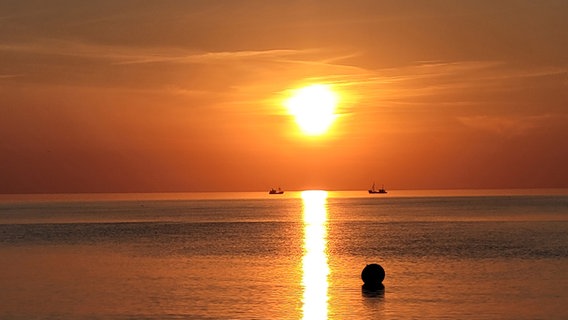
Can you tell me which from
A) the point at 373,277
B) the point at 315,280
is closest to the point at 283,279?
the point at 315,280

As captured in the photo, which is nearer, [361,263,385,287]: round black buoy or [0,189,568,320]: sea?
[0,189,568,320]: sea

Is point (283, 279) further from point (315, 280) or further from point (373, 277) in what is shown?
point (373, 277)

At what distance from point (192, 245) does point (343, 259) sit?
1307 inches

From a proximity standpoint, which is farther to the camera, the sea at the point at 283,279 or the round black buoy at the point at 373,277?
the round black buoy at the point at 373,277

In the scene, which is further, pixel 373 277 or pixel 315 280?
pixel 315 280

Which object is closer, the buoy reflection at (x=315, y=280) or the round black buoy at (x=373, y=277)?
the buoy reflection at (x=315, y=280)

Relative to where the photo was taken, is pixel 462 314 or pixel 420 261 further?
pixel 420 261

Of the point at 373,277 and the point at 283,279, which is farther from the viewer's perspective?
the point at 283,279

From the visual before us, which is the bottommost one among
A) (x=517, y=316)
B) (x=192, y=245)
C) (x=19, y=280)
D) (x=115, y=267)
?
(x=517, y=316)

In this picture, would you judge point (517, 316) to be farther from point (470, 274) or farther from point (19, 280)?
point (19, 280)

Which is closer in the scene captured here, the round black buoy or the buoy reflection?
the buoy reflection

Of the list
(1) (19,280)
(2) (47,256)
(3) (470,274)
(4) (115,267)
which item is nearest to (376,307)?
(3) (470,274)

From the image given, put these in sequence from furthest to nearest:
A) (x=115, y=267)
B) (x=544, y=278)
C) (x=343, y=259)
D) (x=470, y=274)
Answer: (x=343, y=259)
(x=115, y=267)
(x=470, y=274)
(x=544, y=278)

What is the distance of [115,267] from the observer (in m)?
87.2
